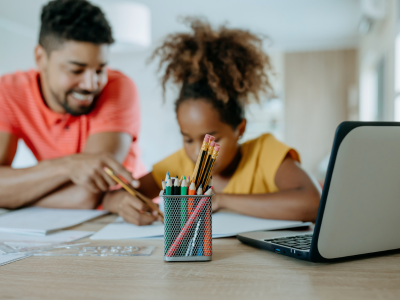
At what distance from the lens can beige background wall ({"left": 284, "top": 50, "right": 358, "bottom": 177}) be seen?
492 centimetres

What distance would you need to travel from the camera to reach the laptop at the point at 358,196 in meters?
0.44

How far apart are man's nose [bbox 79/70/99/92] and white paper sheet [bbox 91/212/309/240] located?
2.02ft

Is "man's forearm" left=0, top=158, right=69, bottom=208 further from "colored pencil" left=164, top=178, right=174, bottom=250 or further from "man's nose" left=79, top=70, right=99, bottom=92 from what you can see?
"colored pencil" left=164, top=178, right=174, bottom=250

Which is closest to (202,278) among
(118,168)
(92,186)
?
(118,168)

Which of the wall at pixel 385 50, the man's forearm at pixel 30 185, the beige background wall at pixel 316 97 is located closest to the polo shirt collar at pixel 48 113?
the man's forearm at pixel 30 185

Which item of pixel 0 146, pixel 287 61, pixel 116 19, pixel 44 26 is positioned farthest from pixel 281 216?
pixel 287 61

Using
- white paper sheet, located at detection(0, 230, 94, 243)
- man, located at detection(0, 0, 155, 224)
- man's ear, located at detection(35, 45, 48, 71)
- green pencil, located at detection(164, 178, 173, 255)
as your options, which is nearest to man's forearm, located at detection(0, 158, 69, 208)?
man, located at detection(0, 0, 155, 224)

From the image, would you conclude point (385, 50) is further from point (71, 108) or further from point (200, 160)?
point (200, 160)

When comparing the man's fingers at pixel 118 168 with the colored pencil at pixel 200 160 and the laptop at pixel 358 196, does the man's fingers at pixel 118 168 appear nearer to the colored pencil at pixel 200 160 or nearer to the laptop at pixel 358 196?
the colored pencil at pixel 200 160

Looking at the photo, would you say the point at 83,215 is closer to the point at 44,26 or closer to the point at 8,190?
the point at 8,190

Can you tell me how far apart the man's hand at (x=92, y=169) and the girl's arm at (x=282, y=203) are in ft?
0.98

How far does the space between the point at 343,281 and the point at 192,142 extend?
675mm

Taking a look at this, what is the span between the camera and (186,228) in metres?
0.51

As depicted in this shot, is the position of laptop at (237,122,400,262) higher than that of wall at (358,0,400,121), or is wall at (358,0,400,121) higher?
wall at (358,0,400,121)
